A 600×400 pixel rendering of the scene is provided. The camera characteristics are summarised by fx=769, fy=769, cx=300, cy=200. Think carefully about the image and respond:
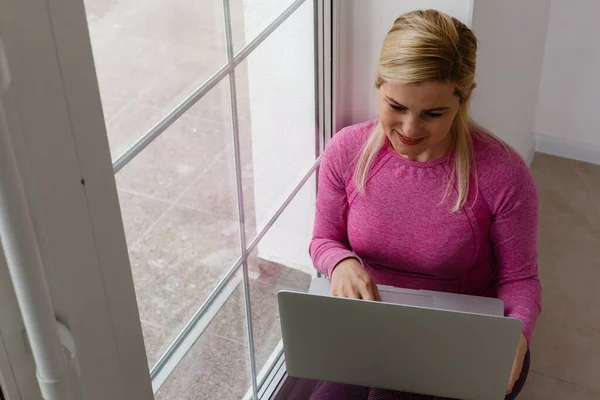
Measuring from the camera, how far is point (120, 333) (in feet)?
3.60

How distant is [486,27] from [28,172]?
4.09ft

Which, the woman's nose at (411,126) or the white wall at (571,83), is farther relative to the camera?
the white wall at (571,83)

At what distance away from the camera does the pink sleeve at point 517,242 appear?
58.7 inches

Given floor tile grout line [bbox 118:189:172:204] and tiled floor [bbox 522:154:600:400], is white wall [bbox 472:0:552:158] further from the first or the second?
floor tile grout line [bbox 118:189:172:204]

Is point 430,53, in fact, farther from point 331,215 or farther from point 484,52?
point 484,52

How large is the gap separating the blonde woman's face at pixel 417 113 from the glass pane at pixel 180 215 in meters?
0.30

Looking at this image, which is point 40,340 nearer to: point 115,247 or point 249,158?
point 115,247

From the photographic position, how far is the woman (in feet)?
4.58

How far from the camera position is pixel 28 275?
83 centimetres

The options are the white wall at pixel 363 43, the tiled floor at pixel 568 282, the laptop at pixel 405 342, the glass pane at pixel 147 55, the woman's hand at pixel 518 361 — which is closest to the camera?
the glass pane at pixel 147 55

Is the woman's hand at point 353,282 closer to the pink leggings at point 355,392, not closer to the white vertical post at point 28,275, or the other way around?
the pink leggings at point 355,392

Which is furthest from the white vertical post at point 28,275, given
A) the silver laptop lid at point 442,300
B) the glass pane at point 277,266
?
the glass pane at point 277,266

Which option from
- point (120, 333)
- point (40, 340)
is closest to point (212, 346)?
→ point (120, 333)

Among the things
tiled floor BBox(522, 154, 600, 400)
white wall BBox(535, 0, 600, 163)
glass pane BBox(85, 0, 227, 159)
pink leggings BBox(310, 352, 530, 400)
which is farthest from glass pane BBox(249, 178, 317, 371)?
white wall BBox(535, 0, 600, 163)
